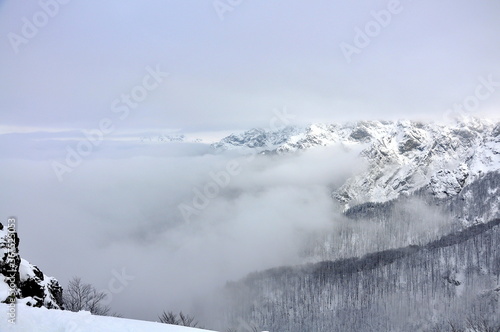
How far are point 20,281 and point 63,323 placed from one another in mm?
13399

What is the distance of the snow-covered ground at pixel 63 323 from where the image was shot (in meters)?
16.8

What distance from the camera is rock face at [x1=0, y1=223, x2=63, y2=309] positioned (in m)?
22.4

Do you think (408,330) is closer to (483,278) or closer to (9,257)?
(483,278)

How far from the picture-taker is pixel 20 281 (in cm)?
2708

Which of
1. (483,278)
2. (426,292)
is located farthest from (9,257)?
(483,278)

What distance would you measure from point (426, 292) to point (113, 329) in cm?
22345

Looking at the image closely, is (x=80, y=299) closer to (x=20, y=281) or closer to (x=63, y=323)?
(x=20, y=281)

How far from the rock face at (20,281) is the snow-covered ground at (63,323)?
9.91ft

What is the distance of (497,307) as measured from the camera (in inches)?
6476
